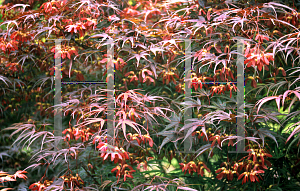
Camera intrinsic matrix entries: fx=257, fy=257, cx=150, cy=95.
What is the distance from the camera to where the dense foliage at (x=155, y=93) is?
4.17ft

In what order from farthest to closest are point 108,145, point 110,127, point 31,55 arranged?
point 31,55 → point 110,127 → point 108,145

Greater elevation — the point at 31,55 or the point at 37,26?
Result: the point at 37,26

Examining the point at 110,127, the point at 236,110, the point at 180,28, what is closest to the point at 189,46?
the point at 180,28

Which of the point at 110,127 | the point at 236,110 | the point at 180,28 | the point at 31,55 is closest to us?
the point at 110,127

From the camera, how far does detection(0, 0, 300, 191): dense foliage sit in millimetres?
1271

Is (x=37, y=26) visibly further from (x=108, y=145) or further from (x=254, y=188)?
(x=254, y=188)

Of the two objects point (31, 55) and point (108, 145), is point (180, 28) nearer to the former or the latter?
point (108, 145)

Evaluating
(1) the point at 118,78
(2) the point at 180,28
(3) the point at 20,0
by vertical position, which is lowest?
(1) the point at 118,78

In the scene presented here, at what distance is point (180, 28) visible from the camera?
1.56 meters

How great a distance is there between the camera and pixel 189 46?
4.96 ft

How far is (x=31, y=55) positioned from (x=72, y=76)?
11.3 inches

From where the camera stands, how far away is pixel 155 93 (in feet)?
5.36

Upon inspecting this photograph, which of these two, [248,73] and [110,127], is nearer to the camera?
[110,127]

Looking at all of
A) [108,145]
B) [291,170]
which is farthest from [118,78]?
[291,170]
